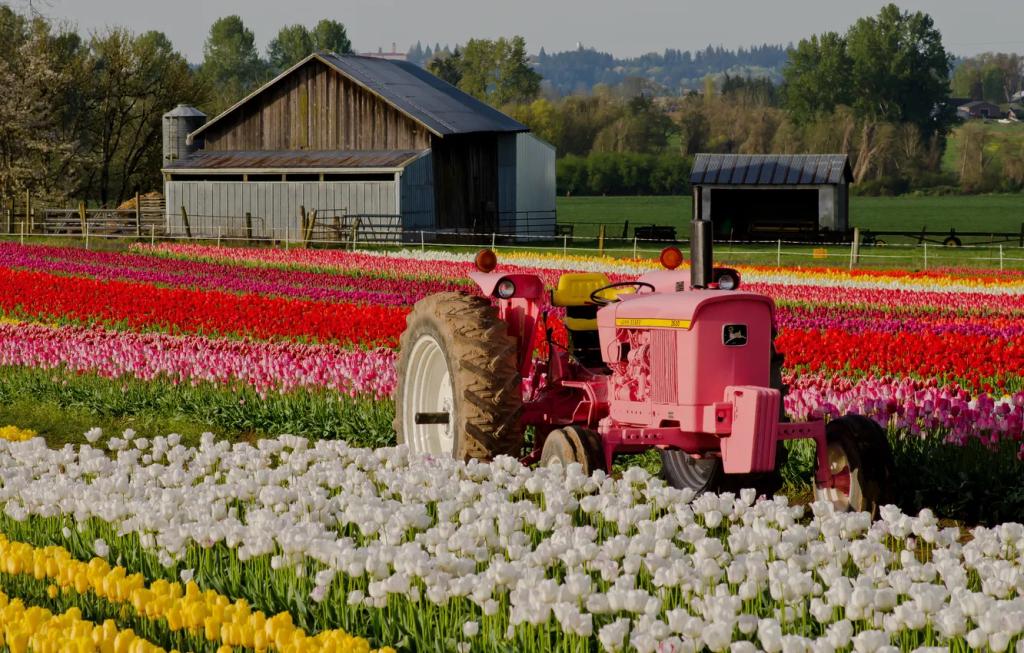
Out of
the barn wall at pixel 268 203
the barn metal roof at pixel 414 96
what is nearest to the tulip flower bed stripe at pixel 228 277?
the barn wall at pixel 268 203

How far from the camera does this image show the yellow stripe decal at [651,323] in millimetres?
8234

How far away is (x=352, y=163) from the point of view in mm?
45750

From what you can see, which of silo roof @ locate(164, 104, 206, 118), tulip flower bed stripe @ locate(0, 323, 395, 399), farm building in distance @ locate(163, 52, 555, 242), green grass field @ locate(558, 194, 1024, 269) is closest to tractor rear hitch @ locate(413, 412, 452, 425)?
tulip flower bed stripe @ locate(0, 323, 395, 399)

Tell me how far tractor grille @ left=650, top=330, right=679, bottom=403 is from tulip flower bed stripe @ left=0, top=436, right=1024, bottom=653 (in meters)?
0.61

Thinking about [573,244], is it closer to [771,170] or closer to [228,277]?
[771,170]

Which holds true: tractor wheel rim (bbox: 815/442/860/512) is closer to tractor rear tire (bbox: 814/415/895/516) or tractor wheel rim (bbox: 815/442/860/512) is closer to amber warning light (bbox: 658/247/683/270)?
tractor rear tire (bbox: 814/415/895/516)

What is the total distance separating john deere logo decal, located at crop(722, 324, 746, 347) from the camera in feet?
26.9

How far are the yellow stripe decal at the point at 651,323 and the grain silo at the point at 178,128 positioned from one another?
4792 cm

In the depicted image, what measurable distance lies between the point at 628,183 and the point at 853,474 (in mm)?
108145

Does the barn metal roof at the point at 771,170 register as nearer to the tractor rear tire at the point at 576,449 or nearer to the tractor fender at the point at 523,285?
the tractor fender at the point at 523,285

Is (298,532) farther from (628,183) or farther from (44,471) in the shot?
(628,183)

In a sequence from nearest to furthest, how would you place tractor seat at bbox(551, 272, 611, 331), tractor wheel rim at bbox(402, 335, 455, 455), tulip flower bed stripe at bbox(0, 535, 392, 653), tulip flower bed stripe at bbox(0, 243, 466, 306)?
tulip flower bed stripe at bbox(0, 535, 392, 653) < tractor seat at bbox(551, 272, 611, 331) < tractor wheel rim at bbox(402, 335, 455, 455) < tulip flower bed stripe at bbox(0, 243, 466, 306)

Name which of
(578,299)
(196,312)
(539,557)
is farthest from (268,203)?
(539,557)

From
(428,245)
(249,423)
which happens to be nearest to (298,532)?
(249,423)
